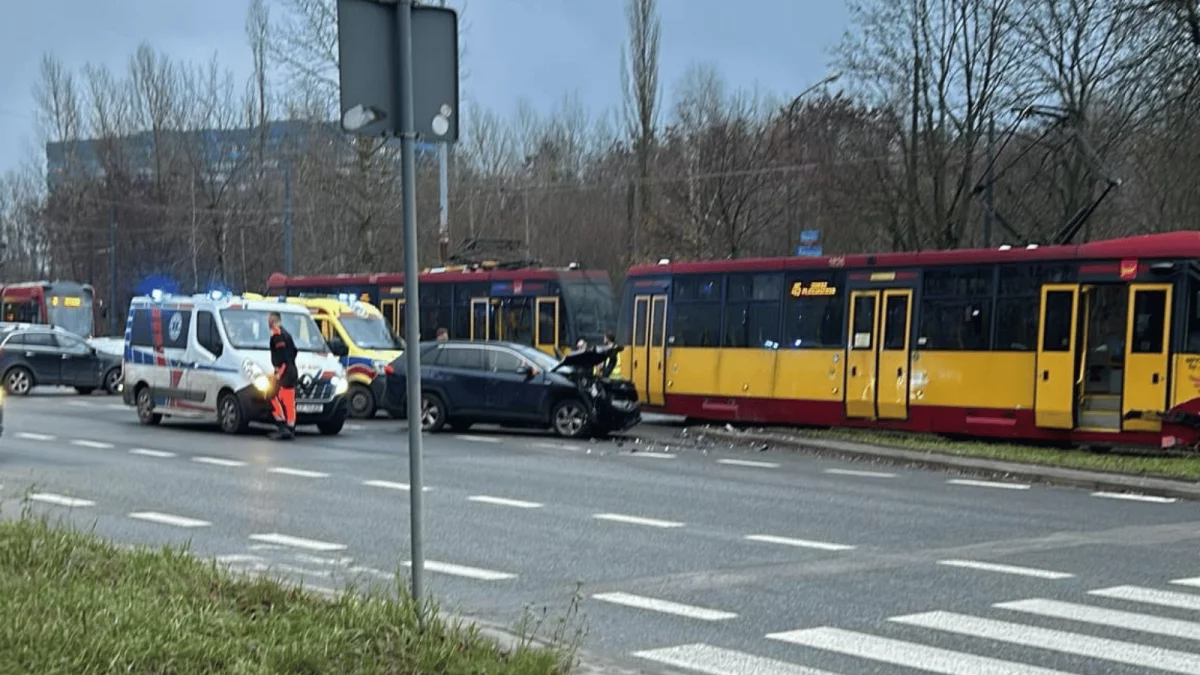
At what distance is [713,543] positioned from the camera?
11781 millimetres

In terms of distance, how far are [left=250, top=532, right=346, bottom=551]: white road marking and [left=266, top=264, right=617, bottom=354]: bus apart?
1883 cm

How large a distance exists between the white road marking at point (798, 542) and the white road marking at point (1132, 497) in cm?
557

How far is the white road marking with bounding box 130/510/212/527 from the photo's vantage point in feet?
41.3

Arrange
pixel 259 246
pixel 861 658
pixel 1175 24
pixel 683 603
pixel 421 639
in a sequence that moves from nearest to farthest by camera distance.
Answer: pixel 421 639 < pixel 861 658 < pixel 683 603 < pixel 1175 24 < pixel 259 246

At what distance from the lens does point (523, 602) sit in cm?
920

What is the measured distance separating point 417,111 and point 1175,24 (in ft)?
64.5

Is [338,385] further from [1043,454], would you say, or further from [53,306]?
[53,306]

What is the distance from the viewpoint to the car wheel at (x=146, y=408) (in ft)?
80.7

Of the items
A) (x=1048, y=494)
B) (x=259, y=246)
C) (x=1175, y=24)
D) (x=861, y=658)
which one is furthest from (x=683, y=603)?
(x=259, y=246)

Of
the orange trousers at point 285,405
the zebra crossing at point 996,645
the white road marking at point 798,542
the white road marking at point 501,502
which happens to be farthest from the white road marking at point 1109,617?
the orange trousers at point 285,405

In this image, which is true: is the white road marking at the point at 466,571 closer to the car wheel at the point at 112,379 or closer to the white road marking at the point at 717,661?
the white road marking at the point at 717,661

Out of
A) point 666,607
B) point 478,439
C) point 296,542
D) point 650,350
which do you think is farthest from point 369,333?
point 666,607

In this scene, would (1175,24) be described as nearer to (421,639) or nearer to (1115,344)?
(1115,344)

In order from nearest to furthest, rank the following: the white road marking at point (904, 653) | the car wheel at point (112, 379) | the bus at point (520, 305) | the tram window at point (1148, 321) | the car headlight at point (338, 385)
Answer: the white road marking at point (904, 653) → the tram window at point (1148, 321) → the car headlight at point (338, 385) → the bus at point (520, 305) → the car wheel at point (112, 379)
